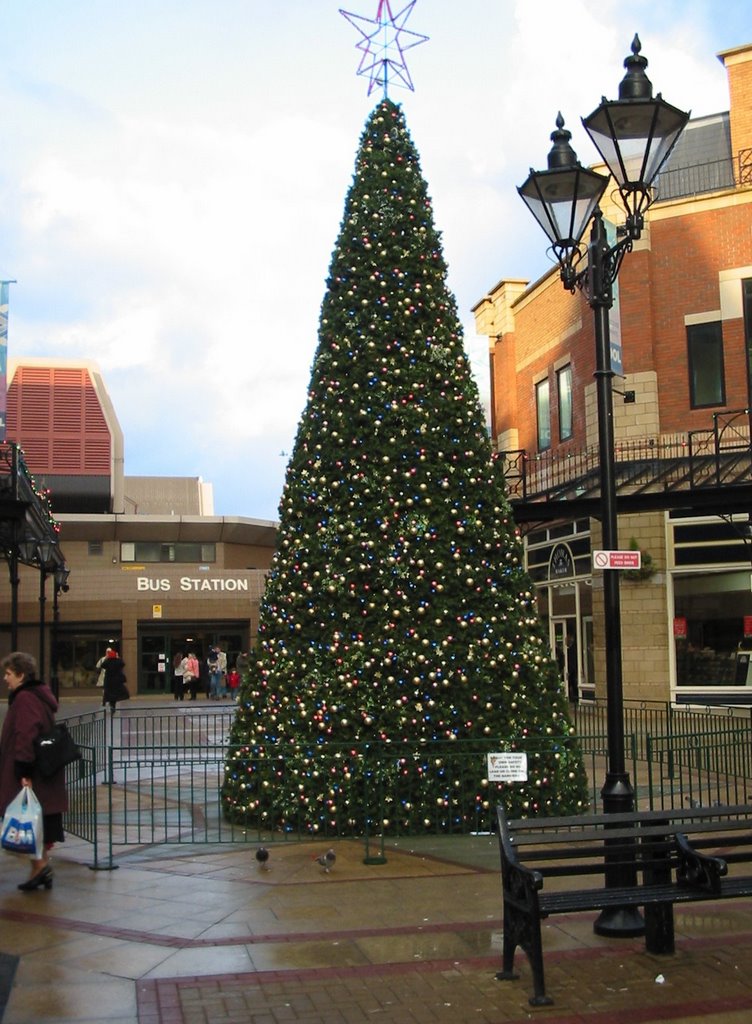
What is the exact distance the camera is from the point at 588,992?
6.18m

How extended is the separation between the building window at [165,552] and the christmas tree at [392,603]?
3493 cm

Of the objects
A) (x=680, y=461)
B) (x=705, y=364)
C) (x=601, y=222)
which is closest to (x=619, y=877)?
(x=601, y=222)

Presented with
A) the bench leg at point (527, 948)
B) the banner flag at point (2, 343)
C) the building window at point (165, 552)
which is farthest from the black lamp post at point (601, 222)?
the building window at point (165, 552)

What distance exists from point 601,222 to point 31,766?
597cm

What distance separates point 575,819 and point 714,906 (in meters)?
1.87

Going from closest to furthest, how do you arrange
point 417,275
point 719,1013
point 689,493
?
point 719,1013 → point 417,275 → point 689,493

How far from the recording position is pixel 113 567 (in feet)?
145

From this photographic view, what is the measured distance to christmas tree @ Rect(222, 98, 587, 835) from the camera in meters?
10.4

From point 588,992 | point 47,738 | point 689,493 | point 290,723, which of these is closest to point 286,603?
point 290,723

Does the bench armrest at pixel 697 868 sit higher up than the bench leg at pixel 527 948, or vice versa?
the bench armrest at pixel 697 868

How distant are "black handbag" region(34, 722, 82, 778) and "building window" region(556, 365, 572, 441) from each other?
21.1m

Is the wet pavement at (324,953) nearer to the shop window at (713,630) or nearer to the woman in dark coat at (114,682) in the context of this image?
the shop window at (713,630)

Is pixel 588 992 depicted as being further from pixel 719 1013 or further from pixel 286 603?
pixel 286 603

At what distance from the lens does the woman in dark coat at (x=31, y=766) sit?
8508mm
